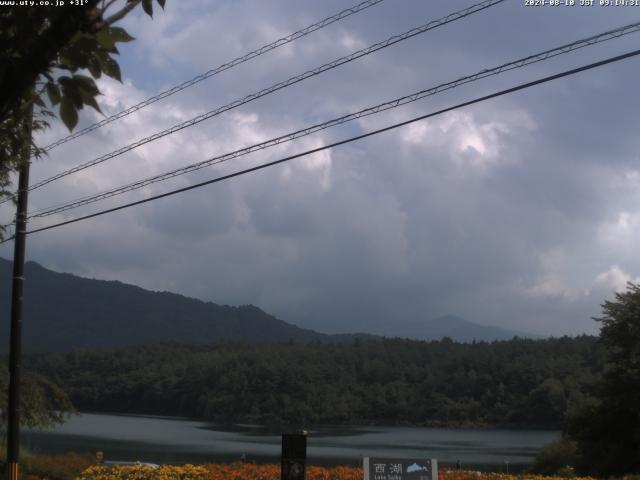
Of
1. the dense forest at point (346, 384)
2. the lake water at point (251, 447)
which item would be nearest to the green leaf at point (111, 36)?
the lake water at point (251, 447)

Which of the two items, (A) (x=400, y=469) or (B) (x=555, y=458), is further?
(B) (x=555, y=458)

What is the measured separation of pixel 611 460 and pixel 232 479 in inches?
630

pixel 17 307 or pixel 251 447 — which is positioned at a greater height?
pixel 17 307

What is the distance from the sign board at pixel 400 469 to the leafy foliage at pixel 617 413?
15380 mm

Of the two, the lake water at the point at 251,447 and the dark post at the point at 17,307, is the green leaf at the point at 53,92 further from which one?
the lake water at the point at 251,447

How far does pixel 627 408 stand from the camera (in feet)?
92.8

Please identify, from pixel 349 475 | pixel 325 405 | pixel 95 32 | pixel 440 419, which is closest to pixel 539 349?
pixel 440 419

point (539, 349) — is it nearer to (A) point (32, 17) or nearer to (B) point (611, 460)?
(B) point (611, 460)

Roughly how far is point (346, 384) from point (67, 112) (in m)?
78.1

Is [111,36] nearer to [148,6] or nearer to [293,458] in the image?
[148,6]

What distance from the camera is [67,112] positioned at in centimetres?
392

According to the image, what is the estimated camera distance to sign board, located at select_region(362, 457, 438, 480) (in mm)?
11883

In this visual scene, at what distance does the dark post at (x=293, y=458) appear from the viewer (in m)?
9.67

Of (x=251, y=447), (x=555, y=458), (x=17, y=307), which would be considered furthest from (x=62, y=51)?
(x=251, y=447)
